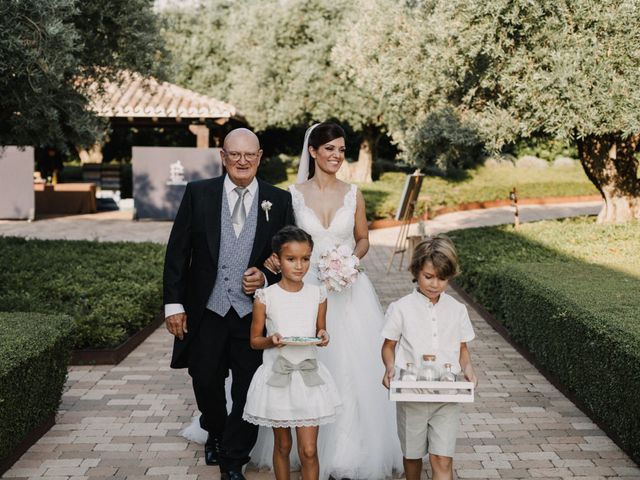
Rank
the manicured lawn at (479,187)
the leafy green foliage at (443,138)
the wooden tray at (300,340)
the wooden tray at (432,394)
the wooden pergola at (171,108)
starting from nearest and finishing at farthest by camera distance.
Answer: the wooden tray at (432,394), the wooden tray at (300,340), the leafy green foliage at (443,138), the wooden pergola at (171,108), the manicured lawn at (479,187)

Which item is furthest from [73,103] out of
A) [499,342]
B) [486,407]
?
[486,407]

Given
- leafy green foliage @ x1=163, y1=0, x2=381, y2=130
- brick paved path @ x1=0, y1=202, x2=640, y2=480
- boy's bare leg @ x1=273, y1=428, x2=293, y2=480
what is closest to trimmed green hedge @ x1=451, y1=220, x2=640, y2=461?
brick paved path @ x1=0, y1=202, x2=640, y2=480

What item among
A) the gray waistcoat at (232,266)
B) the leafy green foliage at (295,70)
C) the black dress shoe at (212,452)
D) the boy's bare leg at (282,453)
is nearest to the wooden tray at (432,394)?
the boy's bare leg at (282,453)

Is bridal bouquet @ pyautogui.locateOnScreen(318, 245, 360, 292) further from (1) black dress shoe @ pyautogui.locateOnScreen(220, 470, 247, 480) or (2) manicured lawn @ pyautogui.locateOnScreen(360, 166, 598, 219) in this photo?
(2) manicured lawn @ pyautogui.locateOnScreen(360, 166, 598, 219)

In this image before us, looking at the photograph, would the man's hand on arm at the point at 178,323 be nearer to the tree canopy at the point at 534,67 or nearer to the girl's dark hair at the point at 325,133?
the girl's dark hair at the point at 325,133

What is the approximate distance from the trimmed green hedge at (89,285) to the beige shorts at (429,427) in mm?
3782

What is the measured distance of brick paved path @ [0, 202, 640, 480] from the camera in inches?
→ 191

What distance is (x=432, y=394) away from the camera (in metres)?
3.73

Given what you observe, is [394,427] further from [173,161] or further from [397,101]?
[173,161]

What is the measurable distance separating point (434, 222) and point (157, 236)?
26.3 feet

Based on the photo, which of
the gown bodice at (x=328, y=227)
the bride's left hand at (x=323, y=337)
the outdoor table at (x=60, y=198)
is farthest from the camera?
the outdoor table at (x=60, y=198)

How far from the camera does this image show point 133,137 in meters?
34.3

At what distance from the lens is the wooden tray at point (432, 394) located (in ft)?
12.0

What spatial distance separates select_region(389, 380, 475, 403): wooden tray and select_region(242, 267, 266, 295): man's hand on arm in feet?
3.44
